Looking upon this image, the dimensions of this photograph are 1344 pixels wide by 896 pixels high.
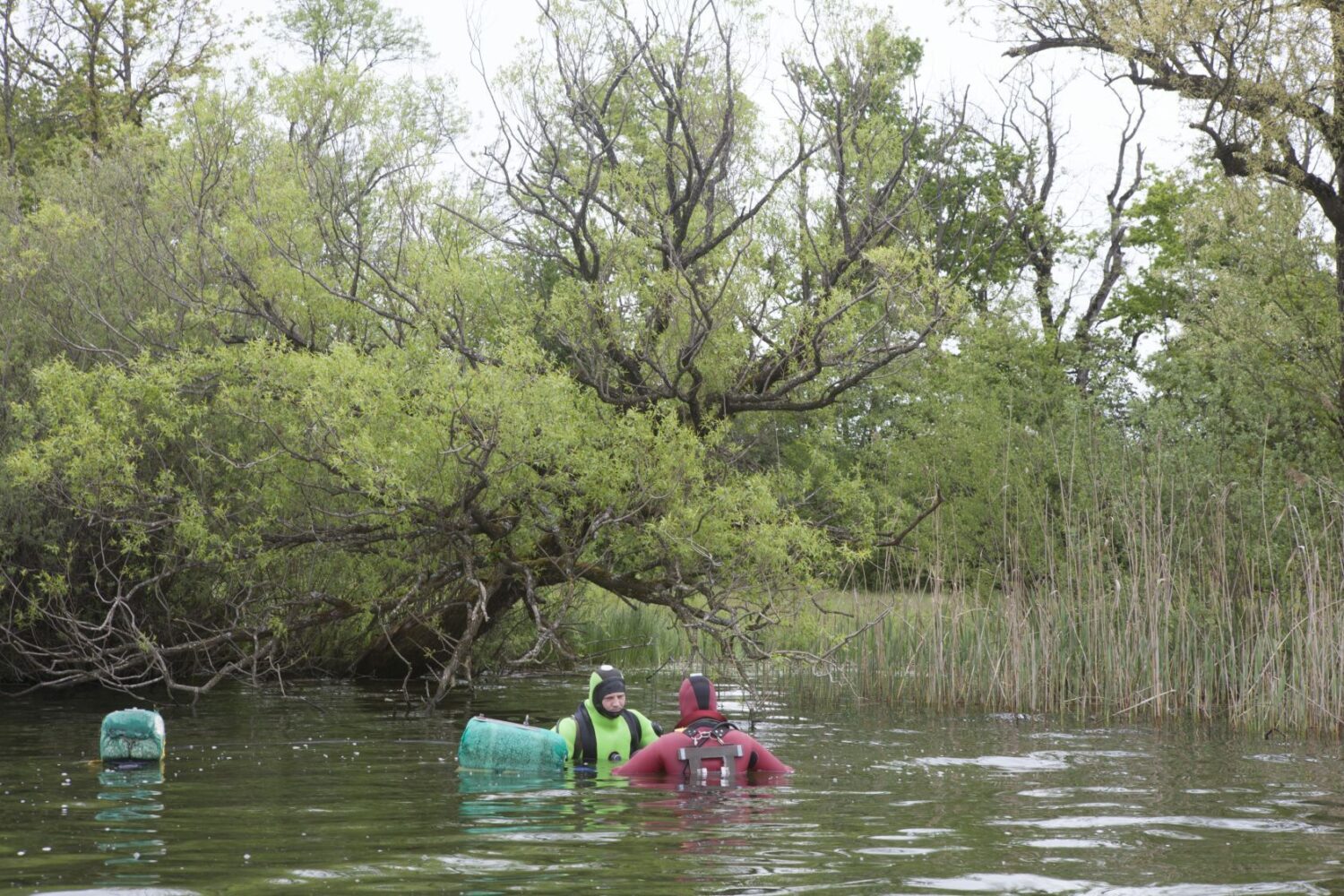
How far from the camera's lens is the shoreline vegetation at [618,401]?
13.7 metres

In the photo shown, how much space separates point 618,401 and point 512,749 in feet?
20.4

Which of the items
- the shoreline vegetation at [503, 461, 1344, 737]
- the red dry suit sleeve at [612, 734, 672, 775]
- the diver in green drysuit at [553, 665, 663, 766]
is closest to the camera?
the red dry suit sleeve at [612, 734, 672, 775]

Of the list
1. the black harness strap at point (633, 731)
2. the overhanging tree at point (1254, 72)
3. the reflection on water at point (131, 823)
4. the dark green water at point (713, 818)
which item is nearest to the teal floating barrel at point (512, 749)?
the dark green water at point (713, 818)

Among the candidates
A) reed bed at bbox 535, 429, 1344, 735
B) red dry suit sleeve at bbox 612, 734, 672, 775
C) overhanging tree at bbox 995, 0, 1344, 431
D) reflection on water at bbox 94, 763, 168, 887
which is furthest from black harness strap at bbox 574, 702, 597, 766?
overhanging tree at bbox 995, 0, 1344, 431

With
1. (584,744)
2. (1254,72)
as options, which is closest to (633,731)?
(584,744)

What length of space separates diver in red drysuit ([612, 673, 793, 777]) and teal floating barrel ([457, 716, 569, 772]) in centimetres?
A: 44

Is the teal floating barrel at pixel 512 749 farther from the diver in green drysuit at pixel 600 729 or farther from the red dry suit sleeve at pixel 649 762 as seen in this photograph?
the red dry suit sleeve at pixel 649 762

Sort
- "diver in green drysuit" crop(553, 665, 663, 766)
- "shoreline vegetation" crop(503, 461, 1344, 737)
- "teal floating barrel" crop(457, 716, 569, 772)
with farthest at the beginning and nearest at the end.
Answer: "shoreline vegetation" crop(503, 461, 1344, 737), "diver in green drysuit" crop(553, 665, 663, 766), "teal floating barrel" crop(457, 716, 569, 772)

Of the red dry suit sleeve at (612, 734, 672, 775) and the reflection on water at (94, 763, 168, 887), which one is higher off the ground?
the red dry suit sleeve at (612, 734, 672, 775)

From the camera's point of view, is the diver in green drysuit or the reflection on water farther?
the diver in green drysuit

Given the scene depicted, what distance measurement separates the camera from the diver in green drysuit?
10.5m

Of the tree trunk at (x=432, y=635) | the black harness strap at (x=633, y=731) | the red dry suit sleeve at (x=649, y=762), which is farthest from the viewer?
the tree trunk at (x=432, y=635)

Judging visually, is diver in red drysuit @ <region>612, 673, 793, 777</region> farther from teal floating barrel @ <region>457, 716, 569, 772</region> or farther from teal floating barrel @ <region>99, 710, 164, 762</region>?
teal floating barrel @ <region>99, 710, 164, 762</region>

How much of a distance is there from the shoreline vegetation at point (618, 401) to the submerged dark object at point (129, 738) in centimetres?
344
